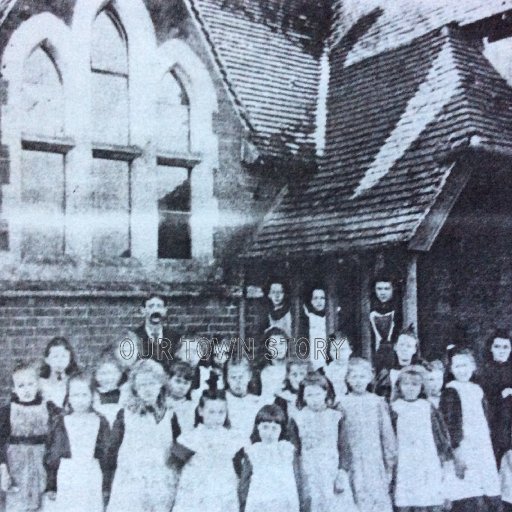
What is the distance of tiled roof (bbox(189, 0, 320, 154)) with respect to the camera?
9.96 m

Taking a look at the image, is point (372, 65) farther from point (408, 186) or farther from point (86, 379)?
point (86, 379)

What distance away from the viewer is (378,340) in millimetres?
8523

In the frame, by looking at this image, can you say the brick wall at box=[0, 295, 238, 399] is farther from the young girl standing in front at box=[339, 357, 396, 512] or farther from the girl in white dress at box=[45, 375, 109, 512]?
the young girl standing in front at box=[339, 357, 396, 512]

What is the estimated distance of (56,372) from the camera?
7070 mm

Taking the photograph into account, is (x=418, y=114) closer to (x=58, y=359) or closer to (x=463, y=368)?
(x=463, y=368)

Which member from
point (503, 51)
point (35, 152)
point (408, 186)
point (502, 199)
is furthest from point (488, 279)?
point (35, 152)

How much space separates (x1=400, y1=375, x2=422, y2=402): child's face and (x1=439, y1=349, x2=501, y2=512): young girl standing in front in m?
0.42

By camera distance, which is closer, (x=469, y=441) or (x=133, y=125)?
(x=469, y=441)

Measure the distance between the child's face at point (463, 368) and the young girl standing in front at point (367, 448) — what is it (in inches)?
36.5

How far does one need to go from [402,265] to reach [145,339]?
2.74 m

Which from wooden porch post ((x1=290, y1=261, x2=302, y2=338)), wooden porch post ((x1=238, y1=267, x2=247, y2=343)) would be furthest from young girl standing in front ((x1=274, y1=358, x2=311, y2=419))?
wooden porch post ((x1=238, y1=267, x2=247, y2=343))

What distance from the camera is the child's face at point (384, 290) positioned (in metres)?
8.45

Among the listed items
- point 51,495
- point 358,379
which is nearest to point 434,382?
point 358,379

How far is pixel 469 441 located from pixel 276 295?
2.79 m
